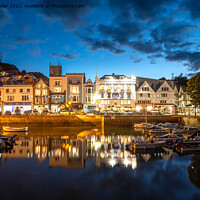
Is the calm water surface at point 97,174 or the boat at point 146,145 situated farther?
the boat at point 146,145

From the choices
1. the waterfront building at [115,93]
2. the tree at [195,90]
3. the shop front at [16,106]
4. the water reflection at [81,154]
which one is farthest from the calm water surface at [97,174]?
the shop front at [16,106]

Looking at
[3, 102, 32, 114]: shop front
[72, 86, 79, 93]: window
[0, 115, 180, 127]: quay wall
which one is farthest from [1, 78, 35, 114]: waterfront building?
[0, 115, 180, 127]: quay wall

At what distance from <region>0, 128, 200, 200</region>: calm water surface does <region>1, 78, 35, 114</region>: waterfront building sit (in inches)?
1930

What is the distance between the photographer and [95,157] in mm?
26406

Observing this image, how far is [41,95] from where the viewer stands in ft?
253

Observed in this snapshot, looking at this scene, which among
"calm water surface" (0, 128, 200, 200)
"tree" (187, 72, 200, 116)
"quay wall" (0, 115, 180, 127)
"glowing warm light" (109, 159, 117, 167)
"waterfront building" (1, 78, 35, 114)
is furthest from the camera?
"waterfront building" (1, 78, 35, 114)

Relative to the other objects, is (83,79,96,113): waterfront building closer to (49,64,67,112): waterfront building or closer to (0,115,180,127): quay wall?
(49,64,67,112): waterfront building

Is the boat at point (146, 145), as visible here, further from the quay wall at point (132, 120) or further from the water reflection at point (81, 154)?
the quay wall at point (132, 120)

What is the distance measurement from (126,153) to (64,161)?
8.93 metres

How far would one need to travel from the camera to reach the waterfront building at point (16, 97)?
7575cm

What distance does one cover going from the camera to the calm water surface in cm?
1589

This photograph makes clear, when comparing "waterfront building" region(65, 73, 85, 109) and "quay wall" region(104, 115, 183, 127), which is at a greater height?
"waterfront building" region(65, 73, 85, 109)

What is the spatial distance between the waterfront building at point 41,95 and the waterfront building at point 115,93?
65.2 feet

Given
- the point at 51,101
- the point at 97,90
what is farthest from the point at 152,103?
the point at 51,101
